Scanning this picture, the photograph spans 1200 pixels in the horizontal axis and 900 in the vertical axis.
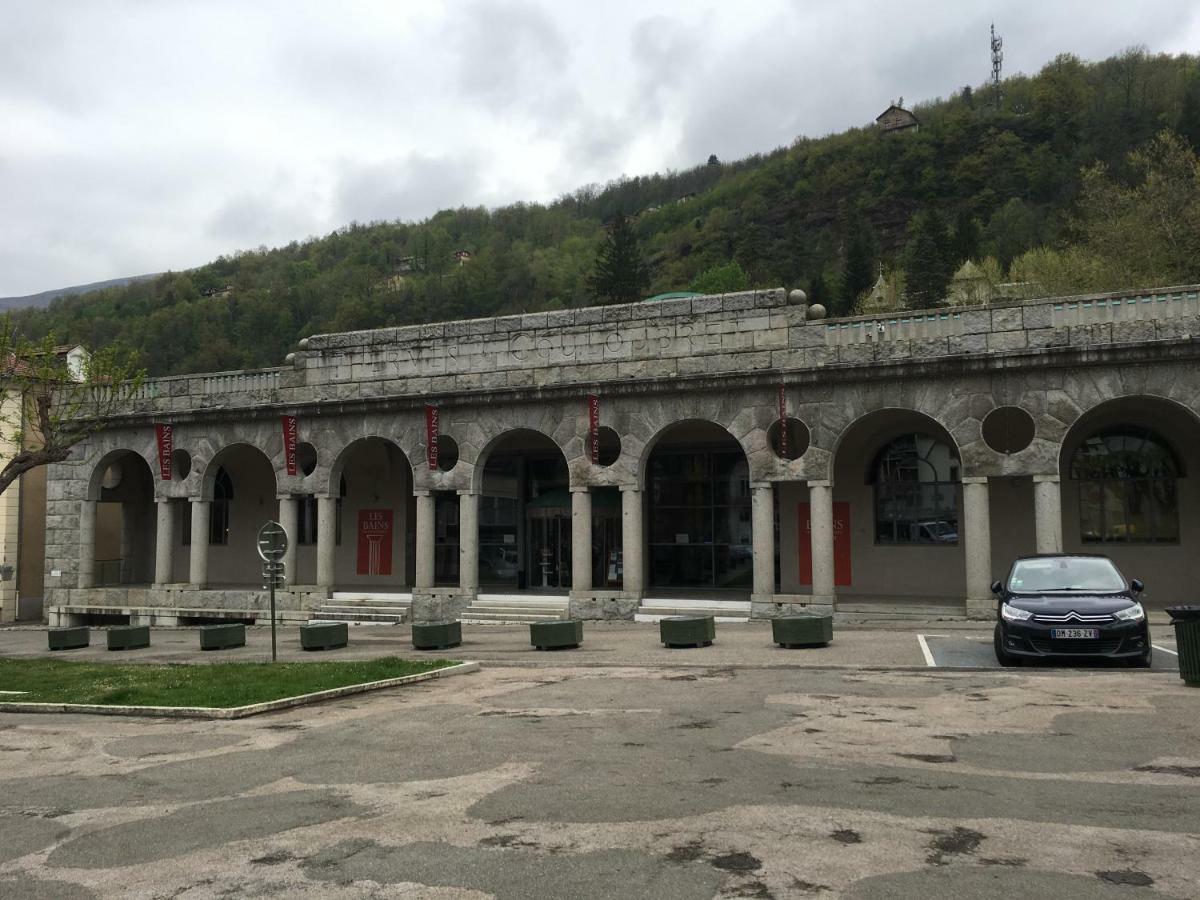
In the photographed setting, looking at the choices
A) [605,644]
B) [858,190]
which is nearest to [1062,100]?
[858,190]

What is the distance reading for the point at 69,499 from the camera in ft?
102

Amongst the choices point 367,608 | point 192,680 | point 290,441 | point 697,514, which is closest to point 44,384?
point 290,441

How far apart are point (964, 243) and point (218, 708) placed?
244ft

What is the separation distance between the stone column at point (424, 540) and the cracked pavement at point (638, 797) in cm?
1421

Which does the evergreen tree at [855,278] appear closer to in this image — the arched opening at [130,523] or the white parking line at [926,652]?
the arched opening at [130,523]

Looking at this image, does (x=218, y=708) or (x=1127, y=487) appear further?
(x=1127, y=487)

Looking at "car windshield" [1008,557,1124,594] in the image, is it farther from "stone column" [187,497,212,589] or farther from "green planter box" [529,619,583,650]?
"stone column" [187,497,212,589]

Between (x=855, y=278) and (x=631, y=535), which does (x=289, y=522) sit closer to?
(x=631, y=535)

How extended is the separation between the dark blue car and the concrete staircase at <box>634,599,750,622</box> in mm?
9472

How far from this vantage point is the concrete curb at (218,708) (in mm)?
12422

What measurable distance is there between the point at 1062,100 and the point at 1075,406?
9478 cm

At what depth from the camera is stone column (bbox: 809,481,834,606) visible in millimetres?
22891

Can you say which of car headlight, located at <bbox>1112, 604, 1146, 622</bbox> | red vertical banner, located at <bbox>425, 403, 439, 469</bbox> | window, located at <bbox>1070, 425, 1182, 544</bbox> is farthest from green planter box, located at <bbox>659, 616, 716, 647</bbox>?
window, located at <bbox>1070, 425, 1182, 544</bbox>

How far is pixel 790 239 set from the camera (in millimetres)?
97312
